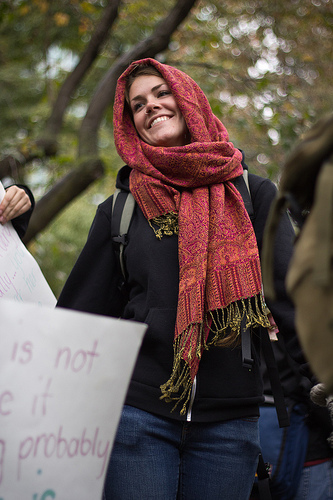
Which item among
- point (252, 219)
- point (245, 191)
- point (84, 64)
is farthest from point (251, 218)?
point (84, 64)

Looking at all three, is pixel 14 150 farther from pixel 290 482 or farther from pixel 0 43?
pixel 0 43

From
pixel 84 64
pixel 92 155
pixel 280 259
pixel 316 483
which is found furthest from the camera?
pixel 84 64

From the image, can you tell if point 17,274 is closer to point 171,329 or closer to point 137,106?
point 171,329

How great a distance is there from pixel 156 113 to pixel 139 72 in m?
0.22

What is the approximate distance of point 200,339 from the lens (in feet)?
5.59

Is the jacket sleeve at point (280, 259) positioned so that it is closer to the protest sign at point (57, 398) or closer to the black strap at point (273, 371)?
the black strap at point (273, 371)

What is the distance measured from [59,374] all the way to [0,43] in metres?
8.60

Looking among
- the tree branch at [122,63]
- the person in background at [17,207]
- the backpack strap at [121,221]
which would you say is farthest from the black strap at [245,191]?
the tree branch at [122,63]

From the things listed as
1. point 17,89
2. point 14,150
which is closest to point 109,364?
point 14,150

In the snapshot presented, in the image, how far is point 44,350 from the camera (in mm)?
1238

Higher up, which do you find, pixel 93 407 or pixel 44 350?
pixel 44 350

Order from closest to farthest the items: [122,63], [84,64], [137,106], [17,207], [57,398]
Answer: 1. [57,398]
2. [17,207]
3. [137,106]
4. [122,63]
5. [84,64]

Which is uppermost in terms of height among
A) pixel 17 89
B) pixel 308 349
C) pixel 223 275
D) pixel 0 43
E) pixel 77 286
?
pixel 308 349

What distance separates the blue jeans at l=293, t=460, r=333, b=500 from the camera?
2.34 meters
